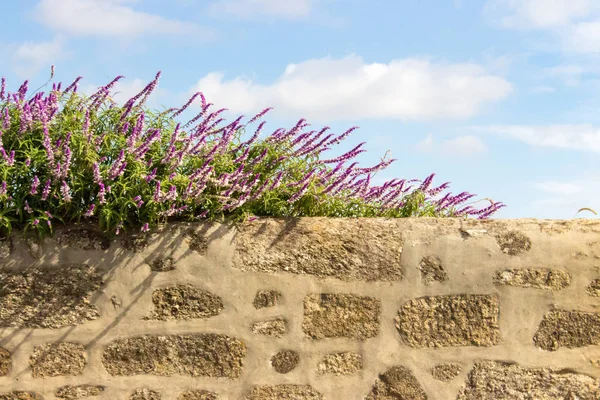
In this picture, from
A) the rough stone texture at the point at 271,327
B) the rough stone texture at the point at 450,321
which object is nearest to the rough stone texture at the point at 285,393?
the rough stone texture at the point at 271,327

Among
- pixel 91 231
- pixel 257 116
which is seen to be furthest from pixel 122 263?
pixel 257 116

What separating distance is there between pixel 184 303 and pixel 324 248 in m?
0.69

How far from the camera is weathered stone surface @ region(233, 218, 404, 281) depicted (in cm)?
323

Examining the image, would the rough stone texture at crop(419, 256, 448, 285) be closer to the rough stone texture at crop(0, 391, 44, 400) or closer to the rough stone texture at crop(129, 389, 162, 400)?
the rough stone texture at crop(129, 389, 162, 400)

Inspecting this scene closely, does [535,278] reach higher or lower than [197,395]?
higher

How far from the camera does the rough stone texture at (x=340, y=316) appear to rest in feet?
10.7

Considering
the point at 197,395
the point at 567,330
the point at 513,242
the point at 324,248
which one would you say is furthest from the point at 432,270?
the point at 197,395

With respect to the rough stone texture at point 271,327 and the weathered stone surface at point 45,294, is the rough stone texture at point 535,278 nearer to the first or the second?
the rough stone texture at point 271,327

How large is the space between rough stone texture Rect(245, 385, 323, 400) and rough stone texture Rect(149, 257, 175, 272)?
2.25 ft

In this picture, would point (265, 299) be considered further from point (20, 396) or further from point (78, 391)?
point (20, 396)

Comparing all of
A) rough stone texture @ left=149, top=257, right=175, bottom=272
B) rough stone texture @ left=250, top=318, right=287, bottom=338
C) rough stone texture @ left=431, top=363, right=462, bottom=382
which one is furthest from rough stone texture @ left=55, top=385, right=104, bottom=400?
rough stone texture @ left=431, top=363, right=462, bottom=382

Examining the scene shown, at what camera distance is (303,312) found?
3242 millimetres

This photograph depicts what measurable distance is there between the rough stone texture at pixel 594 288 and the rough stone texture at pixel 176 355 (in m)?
1.76

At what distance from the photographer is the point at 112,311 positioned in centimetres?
316
